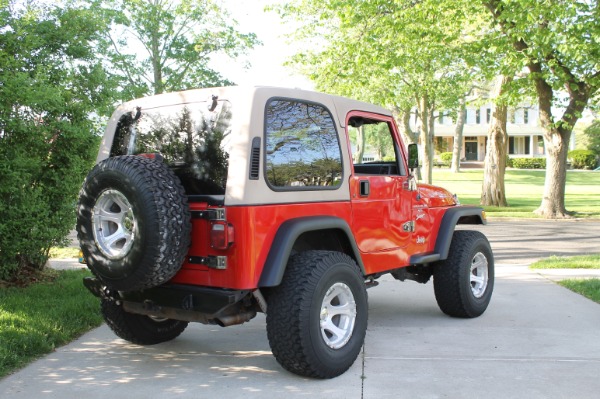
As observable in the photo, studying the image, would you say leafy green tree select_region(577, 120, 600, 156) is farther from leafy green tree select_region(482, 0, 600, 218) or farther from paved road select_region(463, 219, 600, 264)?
paved road select_region(463, 219, 600, 264)

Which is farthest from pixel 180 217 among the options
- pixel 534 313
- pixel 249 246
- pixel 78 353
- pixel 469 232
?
pixel 534 313

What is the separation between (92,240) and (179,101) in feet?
4.00

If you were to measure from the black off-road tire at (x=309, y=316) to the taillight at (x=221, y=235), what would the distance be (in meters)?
0.54

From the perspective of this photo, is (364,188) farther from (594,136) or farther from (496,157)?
(594,136)

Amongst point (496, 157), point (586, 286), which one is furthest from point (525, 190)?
point (586, 286)

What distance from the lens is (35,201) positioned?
6.64m

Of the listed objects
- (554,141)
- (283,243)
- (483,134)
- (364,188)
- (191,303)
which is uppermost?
(483,134)

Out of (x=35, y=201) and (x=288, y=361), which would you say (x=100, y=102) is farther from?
(x=288, y=361)

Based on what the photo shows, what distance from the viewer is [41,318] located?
544cm

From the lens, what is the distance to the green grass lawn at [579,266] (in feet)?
23.1

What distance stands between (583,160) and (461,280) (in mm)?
53728

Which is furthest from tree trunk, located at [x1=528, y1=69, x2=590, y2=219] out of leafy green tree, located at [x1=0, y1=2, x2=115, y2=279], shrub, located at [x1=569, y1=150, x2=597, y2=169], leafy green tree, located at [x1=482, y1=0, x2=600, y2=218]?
shrub, located at [x1=569, y1=150, x2=597, y2=169]

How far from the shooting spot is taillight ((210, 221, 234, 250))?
3822 millimetres

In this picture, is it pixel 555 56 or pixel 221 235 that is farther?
pixel 555 56
